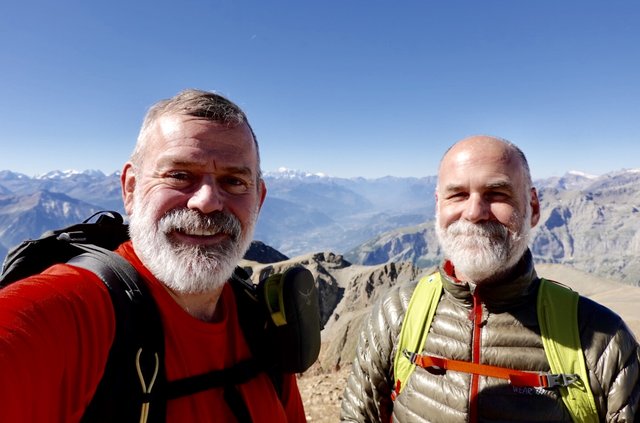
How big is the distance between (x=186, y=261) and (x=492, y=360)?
2938 mm

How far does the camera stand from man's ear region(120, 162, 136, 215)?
3.22 meters

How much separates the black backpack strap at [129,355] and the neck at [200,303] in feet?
1.56

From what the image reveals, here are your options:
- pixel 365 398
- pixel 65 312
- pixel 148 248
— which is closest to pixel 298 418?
pixel 365 398

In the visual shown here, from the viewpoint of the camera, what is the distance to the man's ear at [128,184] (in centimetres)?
322

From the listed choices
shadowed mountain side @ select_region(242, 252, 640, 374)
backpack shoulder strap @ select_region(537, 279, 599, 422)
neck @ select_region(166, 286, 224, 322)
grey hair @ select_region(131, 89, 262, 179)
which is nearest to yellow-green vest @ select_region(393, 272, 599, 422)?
backpack shoulder strap @ select_region(537, 279, 599, 422)

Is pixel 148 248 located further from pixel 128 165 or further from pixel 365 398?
pixel 365 398

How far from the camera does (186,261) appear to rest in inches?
114

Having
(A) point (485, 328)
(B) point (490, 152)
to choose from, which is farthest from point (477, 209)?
(A) point (485, 328)

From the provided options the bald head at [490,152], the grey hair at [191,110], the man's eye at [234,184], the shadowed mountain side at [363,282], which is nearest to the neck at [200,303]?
the man's eye at [234,184]

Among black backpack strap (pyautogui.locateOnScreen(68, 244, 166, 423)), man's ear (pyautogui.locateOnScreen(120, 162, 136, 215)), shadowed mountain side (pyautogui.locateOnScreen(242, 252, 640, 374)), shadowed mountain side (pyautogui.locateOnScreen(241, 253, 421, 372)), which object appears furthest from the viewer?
shadowed mountain side (pyautogui.locateOnScreen(241, 253, 421, 372))

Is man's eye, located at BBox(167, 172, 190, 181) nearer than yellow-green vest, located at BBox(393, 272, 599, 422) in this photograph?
Yes

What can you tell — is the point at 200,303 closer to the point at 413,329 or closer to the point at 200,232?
the point at 200,232

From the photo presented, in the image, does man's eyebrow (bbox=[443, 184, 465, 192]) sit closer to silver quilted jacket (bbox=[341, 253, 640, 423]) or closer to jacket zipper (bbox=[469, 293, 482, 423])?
silver quilted jacket (bbox=[341, 253, 640, 423])

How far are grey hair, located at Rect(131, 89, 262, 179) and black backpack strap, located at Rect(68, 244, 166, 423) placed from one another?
1068 millimetres
